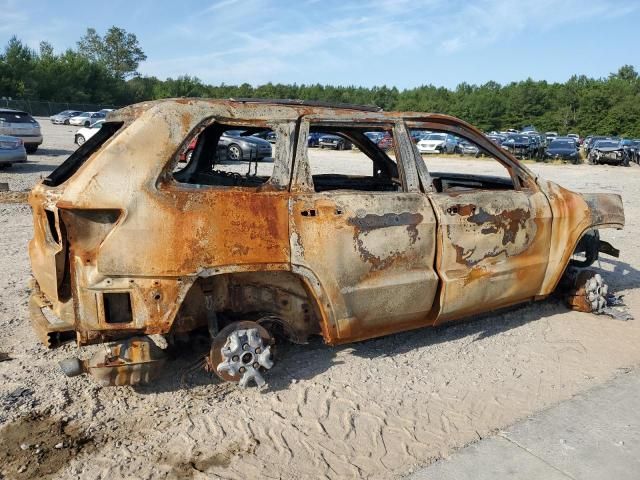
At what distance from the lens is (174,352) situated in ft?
13.3

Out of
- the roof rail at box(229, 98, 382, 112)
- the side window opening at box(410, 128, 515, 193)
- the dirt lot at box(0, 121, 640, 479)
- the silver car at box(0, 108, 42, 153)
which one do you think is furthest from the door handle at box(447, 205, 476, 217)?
the silver car at box(0, 108, 42, 153)

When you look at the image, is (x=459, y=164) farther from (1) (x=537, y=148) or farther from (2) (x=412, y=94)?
(2) (x=412, y=94)

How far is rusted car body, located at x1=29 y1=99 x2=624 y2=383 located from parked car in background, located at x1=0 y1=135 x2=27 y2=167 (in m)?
12.3

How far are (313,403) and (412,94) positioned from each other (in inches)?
3286

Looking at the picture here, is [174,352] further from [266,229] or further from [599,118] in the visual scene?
[599,118]

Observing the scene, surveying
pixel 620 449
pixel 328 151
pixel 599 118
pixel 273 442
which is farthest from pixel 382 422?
pixel 599 118

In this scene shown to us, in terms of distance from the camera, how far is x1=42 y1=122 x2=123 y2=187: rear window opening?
351 centimetres

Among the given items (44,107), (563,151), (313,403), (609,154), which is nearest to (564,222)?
(313,403)

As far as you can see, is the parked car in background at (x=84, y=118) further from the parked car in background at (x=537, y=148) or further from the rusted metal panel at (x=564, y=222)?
the rusted metal panel at (x=564, y=222)

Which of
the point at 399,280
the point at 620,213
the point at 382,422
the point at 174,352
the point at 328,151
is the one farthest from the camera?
the point at 328,151

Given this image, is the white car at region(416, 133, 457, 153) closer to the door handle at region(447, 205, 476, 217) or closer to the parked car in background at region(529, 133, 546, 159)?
the parked car in background at region(529, 133, 546, 159)

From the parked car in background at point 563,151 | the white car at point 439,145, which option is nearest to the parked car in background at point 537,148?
the parked car in background at point 563,151

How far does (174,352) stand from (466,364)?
219 cm

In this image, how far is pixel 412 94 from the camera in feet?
270
